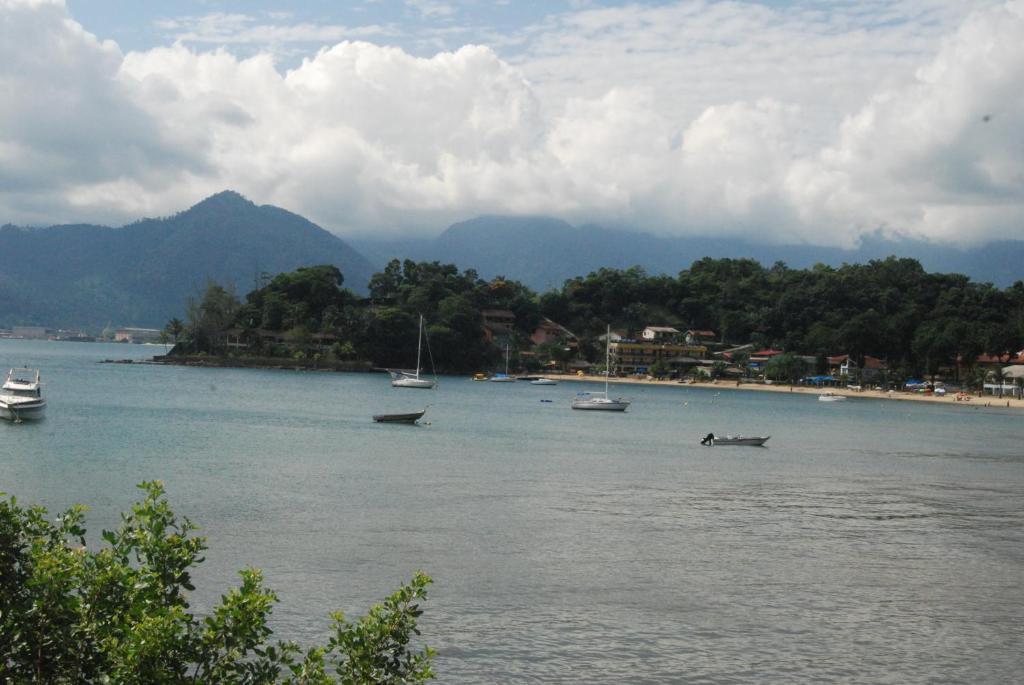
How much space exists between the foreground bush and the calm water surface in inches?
288

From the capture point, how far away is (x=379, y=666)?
7949 mm

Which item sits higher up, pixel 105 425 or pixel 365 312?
pixel 365 312

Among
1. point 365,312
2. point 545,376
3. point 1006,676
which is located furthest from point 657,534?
point 545,376

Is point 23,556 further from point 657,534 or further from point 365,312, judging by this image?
point 365,312

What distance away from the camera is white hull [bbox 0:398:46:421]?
49.6m

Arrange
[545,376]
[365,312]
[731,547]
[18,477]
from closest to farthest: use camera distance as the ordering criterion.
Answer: [731,547] < [18,477] < [365,312] < [545,376]

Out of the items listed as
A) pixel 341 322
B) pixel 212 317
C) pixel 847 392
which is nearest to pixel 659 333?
pixel 847 392

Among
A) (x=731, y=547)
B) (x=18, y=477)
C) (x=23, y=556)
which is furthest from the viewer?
(x=18, y=477)

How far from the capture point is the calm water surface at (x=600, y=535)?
Result: 1655cm

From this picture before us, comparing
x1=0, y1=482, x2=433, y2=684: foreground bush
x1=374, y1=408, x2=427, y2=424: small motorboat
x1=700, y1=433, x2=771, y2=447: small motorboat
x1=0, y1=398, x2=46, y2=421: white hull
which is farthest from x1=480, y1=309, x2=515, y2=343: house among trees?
x1=0, y1=482, x2=433, y2=684: foreground bush

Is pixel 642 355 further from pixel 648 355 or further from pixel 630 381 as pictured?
pixel 630 381

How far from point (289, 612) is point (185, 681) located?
34.2 ft

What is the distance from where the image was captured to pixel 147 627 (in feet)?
22.1

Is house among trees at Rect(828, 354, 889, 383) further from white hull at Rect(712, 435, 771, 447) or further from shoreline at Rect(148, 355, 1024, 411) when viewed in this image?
white hull at Rect(712, 435, 771, 447)
